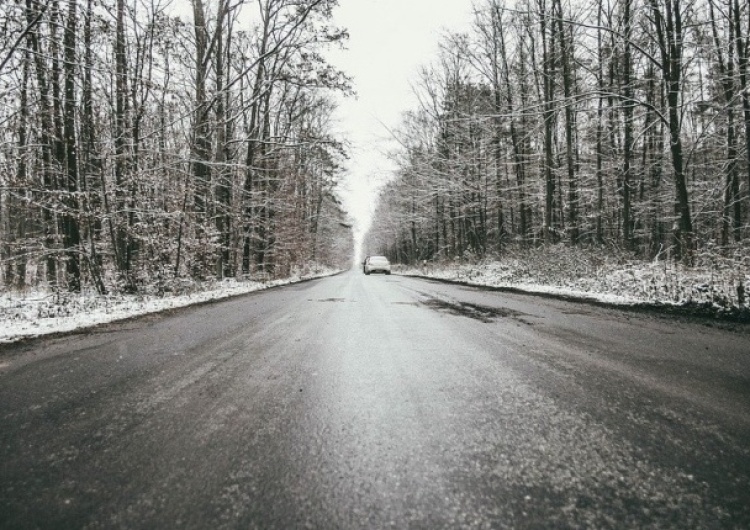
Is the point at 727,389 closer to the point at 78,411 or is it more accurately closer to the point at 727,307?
the point at 727,307

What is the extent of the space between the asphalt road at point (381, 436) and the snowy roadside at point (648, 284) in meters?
2.10

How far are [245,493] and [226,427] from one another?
0.62 meters

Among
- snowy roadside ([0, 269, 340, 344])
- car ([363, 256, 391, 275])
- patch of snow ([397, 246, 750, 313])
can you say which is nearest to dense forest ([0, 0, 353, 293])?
snowy roadside ([0, 269, 340, 344])

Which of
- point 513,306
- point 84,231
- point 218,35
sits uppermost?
point 218,35

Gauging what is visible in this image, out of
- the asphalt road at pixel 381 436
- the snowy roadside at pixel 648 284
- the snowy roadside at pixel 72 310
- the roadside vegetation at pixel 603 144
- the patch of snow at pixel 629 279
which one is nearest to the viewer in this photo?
the asphalt road at pixel 381 436

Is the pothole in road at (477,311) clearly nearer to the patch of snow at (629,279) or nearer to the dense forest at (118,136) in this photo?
the patch of snow at (629,279)

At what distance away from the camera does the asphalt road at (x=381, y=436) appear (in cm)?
116

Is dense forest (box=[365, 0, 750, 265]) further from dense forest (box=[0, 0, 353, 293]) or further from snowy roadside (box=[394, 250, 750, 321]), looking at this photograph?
dense forest (box=[0, 0, 353, 293])

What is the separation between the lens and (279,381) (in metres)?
2.49

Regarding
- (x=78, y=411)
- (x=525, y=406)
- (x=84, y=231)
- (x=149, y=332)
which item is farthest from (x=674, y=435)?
(x=84, y=231)

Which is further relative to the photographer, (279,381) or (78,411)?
(279,381)

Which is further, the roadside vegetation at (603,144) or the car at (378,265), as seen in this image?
the car at (378,265)

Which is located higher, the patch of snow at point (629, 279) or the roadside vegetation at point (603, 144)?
the roadside vegetation at point (603, 144)

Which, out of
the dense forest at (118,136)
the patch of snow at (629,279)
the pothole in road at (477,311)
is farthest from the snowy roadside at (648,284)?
the dense forest at (118,136)
